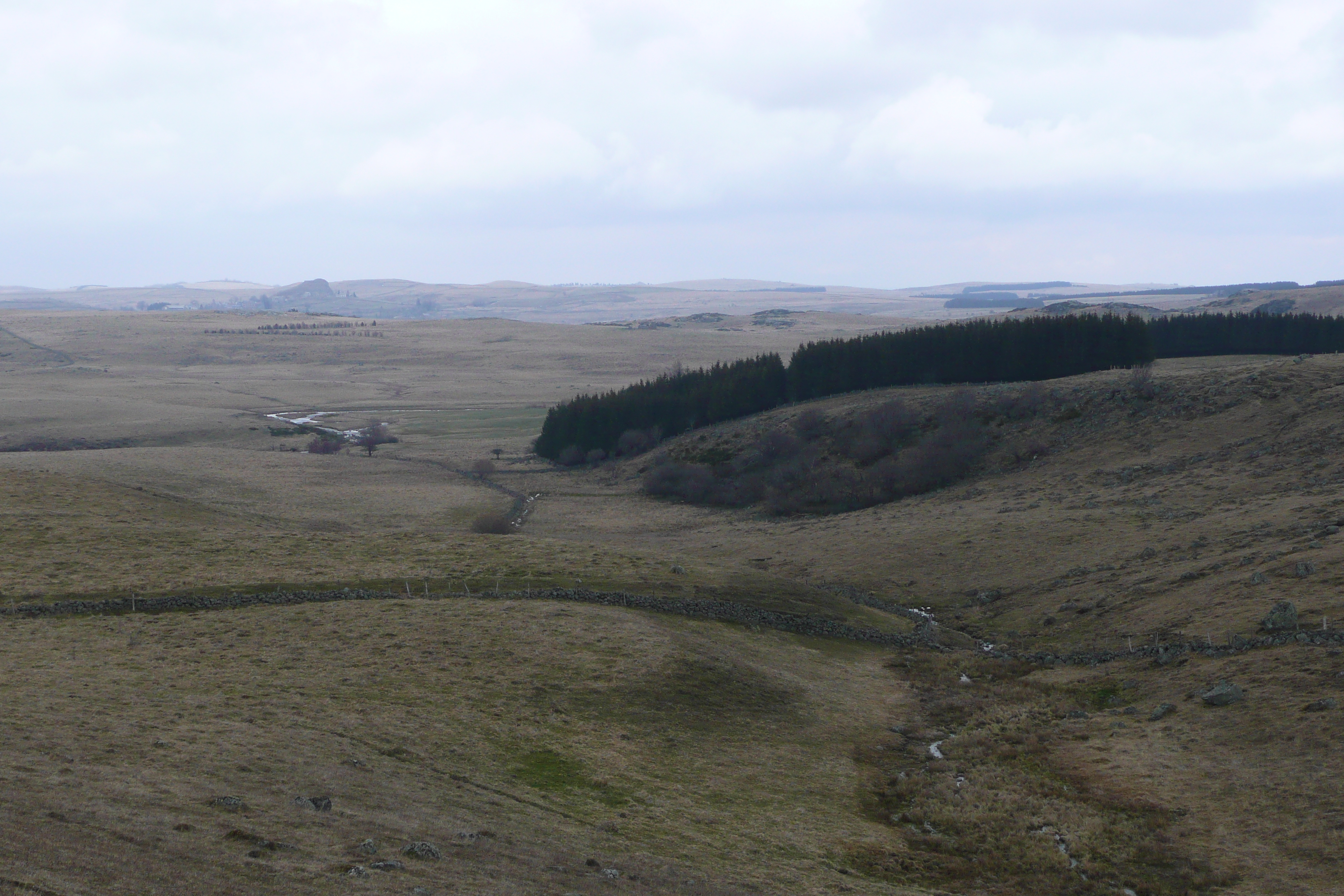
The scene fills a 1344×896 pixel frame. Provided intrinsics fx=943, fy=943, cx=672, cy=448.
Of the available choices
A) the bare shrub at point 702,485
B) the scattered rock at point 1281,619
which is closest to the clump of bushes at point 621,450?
the bare shrub at point 702,485

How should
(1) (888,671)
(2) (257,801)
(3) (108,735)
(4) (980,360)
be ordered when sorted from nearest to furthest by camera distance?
(2) (257,801) < (3) (108,735) < (1) (888,671) < (4) (980,360)

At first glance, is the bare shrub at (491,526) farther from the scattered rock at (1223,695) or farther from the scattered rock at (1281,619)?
the scattered rock at (1223,695)

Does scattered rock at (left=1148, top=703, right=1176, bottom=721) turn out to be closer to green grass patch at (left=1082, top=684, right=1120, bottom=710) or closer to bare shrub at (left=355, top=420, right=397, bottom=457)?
green grass patch at (left=1082, top=684, right=1120, bottom=710)

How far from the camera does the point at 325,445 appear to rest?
106750 mm

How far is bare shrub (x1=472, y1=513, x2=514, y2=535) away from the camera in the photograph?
64.1 metres

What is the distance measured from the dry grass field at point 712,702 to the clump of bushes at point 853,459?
6485 mm

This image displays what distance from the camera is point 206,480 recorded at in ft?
260

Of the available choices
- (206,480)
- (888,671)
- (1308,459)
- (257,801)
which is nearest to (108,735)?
(257,801)

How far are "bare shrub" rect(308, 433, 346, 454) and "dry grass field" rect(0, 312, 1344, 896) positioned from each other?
41.7 meters

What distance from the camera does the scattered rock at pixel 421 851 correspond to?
50.2 feet

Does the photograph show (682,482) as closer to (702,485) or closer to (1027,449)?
(702,485)

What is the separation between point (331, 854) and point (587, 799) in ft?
23.5

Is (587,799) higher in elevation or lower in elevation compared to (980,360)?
lower

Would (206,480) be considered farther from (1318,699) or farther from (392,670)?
(1318,699)
